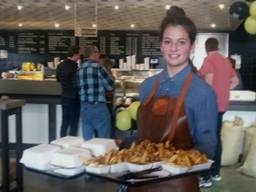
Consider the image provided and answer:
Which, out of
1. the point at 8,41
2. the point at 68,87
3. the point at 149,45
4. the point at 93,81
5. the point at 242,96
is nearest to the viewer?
the point at 93,81

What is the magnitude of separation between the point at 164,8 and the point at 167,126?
6836 millimetres

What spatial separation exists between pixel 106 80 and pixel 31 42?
7.13m

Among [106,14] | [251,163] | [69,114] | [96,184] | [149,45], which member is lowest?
[251,163]

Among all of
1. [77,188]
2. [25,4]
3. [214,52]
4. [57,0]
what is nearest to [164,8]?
[57,0]

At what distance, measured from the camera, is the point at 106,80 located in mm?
5488

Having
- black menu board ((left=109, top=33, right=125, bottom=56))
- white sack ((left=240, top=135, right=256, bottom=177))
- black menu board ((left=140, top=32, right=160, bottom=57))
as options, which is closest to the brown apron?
white sack ((left=240, top=135, right=256, bottom=177))

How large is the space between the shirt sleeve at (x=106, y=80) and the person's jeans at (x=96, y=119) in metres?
0.23

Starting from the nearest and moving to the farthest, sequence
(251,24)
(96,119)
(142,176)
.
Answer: (142,176)
(251,24)
(96,119)

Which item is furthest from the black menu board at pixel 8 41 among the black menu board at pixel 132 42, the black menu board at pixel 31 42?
the black menu board at pixel 132 42

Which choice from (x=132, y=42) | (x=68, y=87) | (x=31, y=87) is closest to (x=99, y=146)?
(x=68, y=87)

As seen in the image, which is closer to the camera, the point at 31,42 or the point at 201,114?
the point at 201,114

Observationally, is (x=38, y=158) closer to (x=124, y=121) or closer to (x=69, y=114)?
(x=124, y=121)

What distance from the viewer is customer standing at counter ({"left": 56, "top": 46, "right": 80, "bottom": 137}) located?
6.02 metres

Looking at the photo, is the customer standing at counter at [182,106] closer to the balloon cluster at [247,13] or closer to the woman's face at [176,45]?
the woman's face at [176,45]
